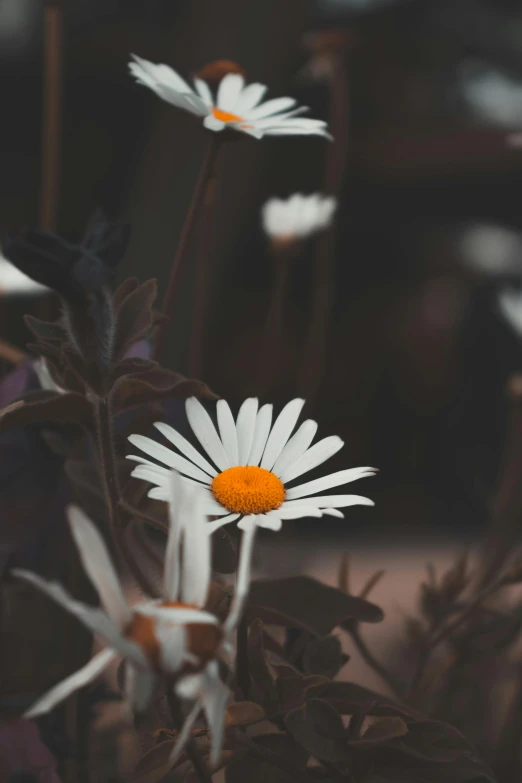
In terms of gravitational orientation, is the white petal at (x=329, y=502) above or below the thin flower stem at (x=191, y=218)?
below

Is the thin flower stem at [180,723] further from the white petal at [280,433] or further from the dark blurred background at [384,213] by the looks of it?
the dark blurred background at [384,213]

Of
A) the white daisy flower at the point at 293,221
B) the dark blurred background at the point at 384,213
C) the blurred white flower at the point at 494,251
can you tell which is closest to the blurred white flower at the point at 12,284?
the white daisy flower at the point at 293,221

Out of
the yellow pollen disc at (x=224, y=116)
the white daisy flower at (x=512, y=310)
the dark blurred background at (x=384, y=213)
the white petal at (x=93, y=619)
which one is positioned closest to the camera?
the white petal at (x=93, y=619)

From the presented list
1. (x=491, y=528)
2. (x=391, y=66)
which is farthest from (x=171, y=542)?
(x=391, y=66)

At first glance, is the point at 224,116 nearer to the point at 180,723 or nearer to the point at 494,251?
the point at 180,723

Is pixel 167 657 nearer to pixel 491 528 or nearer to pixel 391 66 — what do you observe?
pixel 491 528

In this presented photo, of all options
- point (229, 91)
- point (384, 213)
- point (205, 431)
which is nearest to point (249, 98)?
point (229, 91)

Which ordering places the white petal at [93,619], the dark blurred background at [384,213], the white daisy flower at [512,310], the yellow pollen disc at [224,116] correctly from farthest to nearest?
the dark blurred background at [384,213] → the white daisy flower at [512,310] → the yellow pollen disc at [224,116] → the white petal at [93,619]

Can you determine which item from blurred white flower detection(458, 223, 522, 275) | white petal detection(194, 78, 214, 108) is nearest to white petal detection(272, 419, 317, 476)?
white petal detection(194, 78, 214, 108)
